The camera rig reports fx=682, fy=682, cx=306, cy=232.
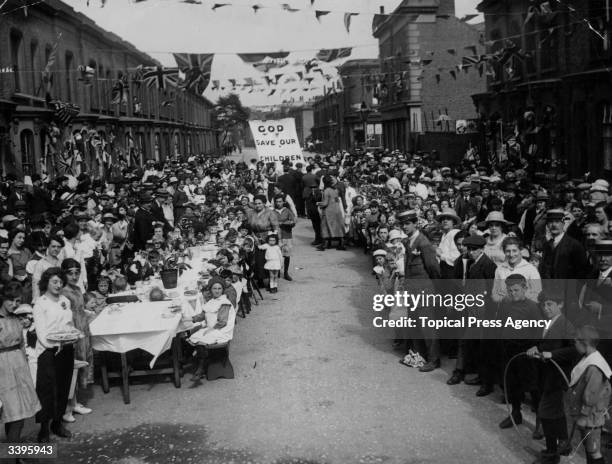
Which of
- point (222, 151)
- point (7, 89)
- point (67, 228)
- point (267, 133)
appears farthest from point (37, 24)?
point (222, 151)

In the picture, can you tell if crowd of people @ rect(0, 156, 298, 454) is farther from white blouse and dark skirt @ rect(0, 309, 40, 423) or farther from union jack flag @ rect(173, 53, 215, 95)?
union jack flag @ rect(173, 53, 215, 95)

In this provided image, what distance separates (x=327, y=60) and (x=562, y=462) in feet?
50.7

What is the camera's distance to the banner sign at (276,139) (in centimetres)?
1988

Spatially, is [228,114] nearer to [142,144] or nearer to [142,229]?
[142,144]

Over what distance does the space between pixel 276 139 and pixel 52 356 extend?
46.4ft

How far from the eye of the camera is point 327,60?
19.6 metres

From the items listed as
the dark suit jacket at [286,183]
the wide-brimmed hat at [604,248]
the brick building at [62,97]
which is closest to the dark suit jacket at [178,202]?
the dark suit jacket at [286,183]

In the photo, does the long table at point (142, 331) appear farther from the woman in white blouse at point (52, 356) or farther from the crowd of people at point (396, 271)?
the woman in white blouse at point (52, 356)

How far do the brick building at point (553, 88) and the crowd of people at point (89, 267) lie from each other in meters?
9.07

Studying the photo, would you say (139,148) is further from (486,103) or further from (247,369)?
(247,369)

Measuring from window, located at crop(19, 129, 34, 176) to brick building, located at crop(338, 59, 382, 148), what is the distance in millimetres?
33549

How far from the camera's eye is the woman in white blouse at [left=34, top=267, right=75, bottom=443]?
6488 millimetres

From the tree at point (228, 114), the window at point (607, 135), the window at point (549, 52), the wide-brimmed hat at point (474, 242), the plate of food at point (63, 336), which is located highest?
the tree at point (228, 114)

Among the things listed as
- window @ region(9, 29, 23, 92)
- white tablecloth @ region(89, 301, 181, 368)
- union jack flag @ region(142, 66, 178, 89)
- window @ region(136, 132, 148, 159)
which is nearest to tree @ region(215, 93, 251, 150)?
window @ region(136, 132, 148, 159)
